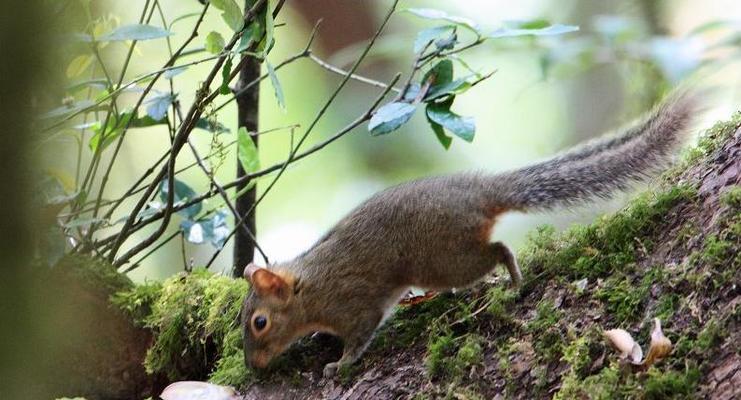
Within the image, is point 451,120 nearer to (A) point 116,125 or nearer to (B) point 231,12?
(B) point 231,12

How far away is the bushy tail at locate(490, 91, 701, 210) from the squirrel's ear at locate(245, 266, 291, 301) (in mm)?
803

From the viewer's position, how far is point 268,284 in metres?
2.93

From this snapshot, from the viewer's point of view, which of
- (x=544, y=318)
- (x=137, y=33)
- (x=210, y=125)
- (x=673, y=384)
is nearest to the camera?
(x=673, y=384)

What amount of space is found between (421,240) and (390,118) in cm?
41

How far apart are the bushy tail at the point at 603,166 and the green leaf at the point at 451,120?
20 centimetres

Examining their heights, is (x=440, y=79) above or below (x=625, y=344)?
above

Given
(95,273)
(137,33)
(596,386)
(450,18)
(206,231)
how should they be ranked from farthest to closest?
(206,231) < (95,273) < (450,18) < (137,33) < (596,386)

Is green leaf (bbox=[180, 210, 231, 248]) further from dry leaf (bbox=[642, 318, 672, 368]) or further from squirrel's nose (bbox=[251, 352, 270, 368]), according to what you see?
dry leaf (bbox=[642, 318, 672, 368])

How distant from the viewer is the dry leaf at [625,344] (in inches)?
78.8

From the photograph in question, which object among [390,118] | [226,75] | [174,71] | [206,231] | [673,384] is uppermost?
[174,71]

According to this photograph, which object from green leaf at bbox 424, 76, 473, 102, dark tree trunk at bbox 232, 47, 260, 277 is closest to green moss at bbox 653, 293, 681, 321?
green leaf at bbox 424, 76, 473, 102

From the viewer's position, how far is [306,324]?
295cm

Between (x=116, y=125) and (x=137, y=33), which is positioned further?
(x=116, y=125)

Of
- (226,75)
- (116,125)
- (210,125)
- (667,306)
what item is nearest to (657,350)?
(667,306)
